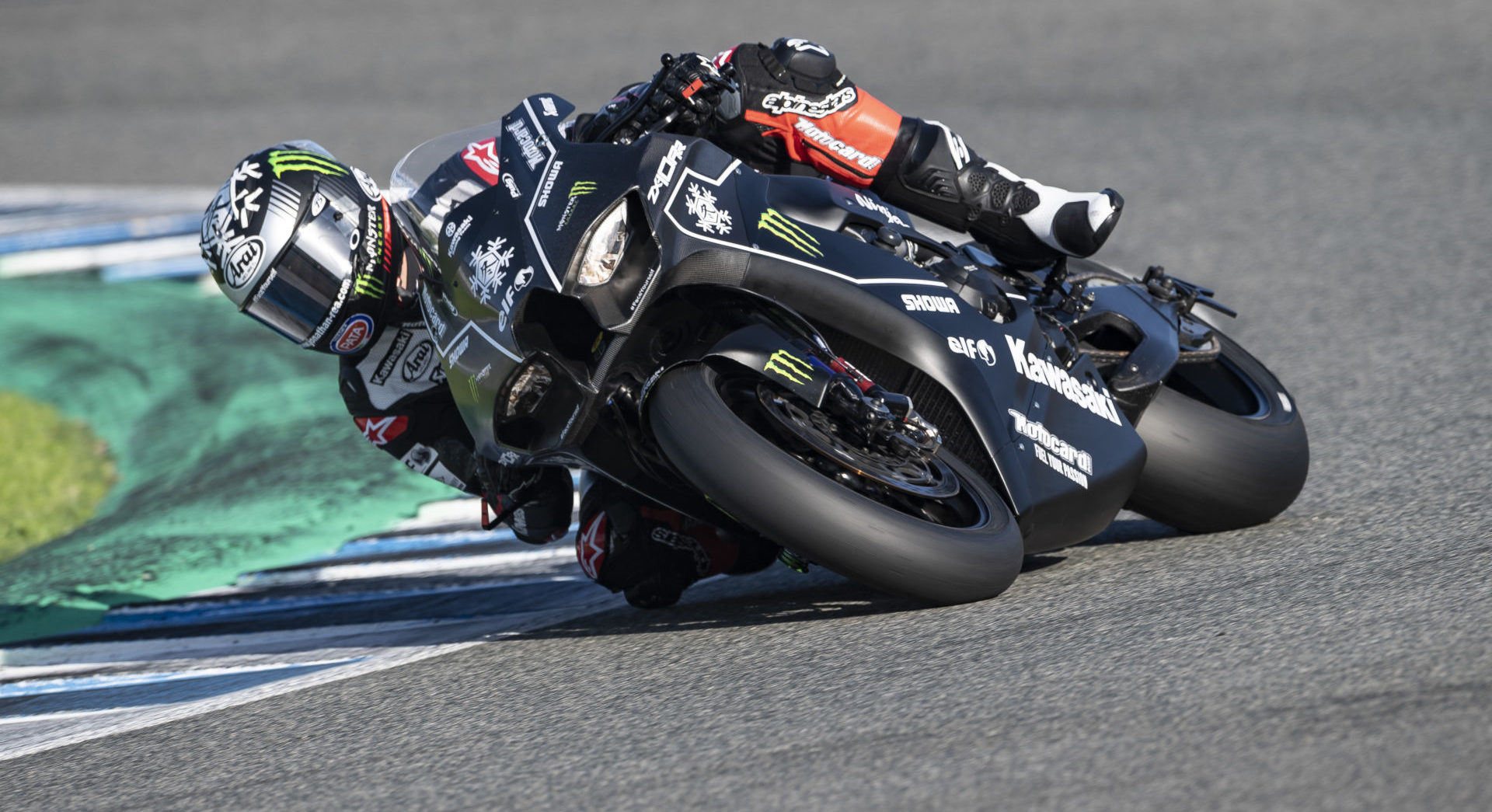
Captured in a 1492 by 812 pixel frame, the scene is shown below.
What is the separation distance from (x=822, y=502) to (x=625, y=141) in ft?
4.03

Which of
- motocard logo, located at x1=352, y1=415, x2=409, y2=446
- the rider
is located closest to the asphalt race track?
the rider

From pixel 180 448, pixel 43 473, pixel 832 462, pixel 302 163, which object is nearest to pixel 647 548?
pixel 832 462

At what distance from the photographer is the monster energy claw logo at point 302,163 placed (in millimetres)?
4246

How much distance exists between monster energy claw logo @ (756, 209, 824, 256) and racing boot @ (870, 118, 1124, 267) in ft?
1.82

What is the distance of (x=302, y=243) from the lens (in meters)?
4.20

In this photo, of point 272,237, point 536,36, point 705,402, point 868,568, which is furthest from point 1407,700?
point 536,36

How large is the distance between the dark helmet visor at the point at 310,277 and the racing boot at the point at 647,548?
35.3 inches

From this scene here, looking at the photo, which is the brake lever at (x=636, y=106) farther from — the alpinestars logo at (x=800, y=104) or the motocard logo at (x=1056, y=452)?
the motocard logo at (x=1056, y=452)

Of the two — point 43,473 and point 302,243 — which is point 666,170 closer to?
point 302,243

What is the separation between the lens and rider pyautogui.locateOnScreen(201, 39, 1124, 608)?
4164mm

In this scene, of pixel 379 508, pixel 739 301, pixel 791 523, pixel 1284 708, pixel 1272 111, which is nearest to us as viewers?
pixel 1284 708

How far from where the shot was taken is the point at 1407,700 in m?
2.76

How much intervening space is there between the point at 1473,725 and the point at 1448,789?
246mm

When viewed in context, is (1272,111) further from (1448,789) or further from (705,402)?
(1448,789)
